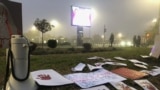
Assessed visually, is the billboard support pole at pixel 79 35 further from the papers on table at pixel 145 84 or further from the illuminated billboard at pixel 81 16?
the papers on table at pixel 145 84

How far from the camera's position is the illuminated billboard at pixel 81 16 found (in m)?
9.56

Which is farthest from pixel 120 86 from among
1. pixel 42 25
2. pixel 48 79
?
pixel 42 25

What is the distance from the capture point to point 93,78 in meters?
1.89

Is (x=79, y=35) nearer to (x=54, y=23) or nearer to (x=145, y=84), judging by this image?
(x=54, y=23)

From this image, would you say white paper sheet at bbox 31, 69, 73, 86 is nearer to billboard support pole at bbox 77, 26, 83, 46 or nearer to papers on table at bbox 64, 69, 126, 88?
papers on table at bbox 64, 69, 126, 88

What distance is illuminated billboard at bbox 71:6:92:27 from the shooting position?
9565mm

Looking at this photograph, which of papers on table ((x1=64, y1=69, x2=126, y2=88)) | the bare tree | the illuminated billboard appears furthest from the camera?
the illuminated billboard

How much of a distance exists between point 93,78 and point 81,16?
27.1ft

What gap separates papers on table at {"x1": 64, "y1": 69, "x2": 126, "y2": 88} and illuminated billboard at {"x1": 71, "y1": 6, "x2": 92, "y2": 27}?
7.59 meters

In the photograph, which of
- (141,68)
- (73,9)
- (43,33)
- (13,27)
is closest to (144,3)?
(73,9)

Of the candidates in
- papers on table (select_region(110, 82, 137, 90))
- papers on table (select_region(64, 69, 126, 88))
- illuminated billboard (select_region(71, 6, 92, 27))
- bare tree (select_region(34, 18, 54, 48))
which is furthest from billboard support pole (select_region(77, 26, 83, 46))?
papers on table (select_region(110, 82, 137, 90))

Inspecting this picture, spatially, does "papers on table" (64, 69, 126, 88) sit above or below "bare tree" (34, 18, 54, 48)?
below

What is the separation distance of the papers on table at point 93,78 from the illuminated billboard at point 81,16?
7.59 m

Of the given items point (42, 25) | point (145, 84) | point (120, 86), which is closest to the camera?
point (120, 86)
